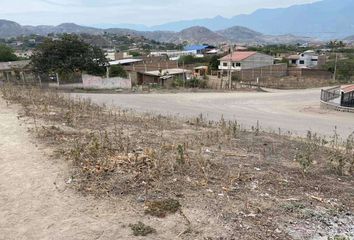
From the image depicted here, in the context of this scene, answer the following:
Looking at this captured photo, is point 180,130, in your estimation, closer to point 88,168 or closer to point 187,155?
point 187,155

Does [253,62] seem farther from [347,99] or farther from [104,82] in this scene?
[347,99]

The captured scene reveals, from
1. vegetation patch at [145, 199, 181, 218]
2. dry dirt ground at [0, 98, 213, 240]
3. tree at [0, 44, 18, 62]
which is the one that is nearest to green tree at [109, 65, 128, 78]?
tree at [0, 44, 18, 62]

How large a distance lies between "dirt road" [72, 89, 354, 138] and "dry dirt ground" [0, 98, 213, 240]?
1236cm

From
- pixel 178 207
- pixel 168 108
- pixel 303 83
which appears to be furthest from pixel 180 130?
pixel 303 83

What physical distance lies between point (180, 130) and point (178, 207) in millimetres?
6373

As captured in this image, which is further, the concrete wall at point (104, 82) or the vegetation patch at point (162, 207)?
the concrete wall at point (104, 82)

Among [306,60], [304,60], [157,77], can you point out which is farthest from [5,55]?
[306,60]

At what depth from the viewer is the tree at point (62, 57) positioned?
38.1 meters

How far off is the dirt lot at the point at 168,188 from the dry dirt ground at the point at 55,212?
13mm

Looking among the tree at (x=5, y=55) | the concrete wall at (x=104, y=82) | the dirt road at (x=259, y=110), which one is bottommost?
the dirt road at (x=259, y=110)

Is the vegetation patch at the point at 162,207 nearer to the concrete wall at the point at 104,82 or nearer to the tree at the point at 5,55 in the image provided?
the concrete wall at the point at 104,82

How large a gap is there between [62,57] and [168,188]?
34828mm

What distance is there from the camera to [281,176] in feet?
23.6

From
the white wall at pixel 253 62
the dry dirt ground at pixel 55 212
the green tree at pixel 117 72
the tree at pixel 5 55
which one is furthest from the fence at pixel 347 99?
the tree at pixel 5 55
